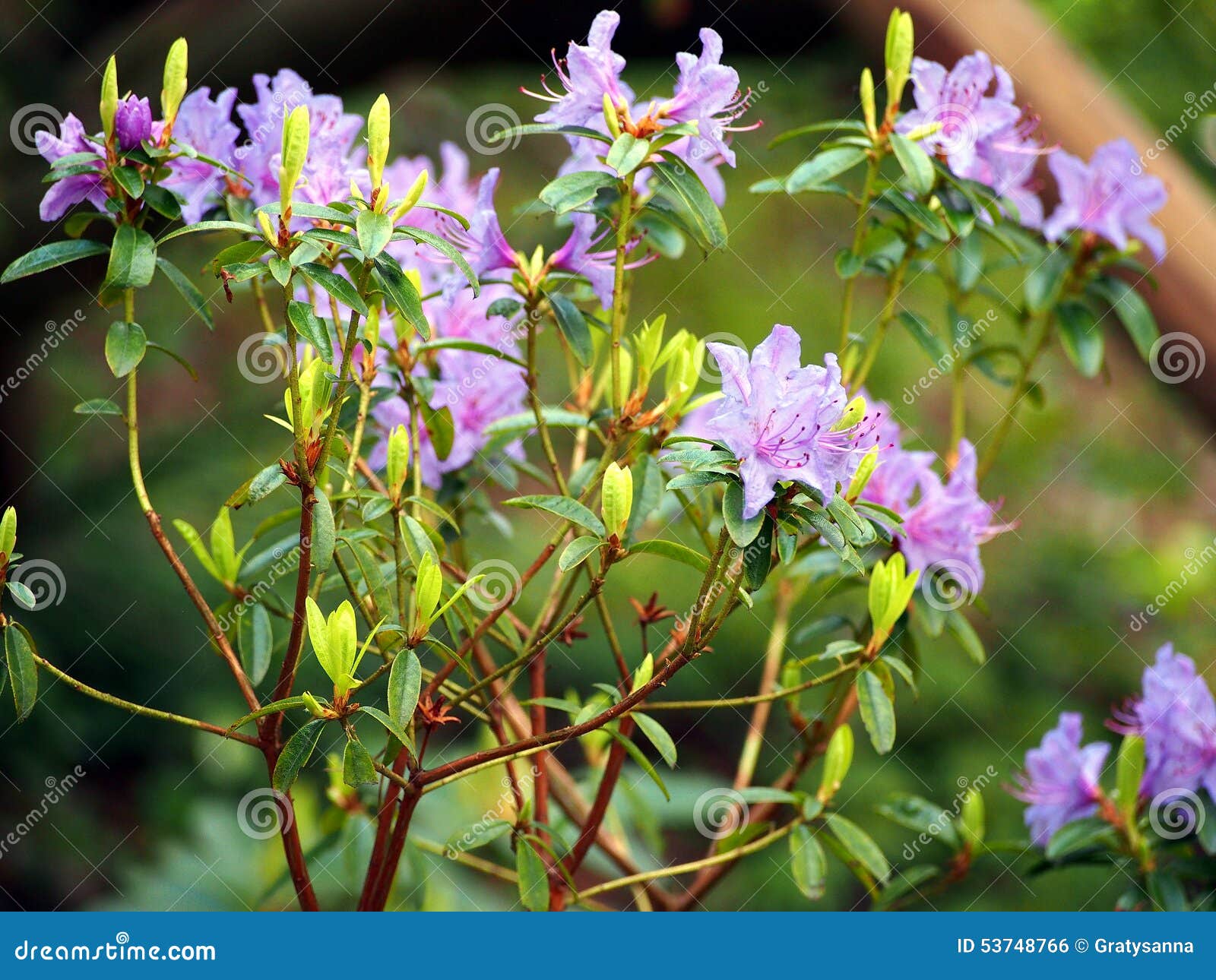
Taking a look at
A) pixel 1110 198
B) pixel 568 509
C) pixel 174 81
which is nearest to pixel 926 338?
pixel 1110 198

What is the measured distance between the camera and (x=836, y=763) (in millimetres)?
1086

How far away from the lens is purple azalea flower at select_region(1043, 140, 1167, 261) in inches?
50.6

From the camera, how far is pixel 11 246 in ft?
6.73

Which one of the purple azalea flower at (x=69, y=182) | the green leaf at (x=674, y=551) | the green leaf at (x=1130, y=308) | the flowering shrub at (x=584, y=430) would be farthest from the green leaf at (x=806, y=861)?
the purple azalea flower at (x=69, y=182)

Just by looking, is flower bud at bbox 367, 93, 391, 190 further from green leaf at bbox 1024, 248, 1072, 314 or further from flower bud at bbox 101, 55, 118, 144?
green leaf at bbox 1024, 248, 1072, 314

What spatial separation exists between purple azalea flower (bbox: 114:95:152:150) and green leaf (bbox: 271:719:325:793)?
45 cm

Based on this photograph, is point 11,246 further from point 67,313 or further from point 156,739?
point 156,739

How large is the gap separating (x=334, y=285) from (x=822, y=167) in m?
0.47

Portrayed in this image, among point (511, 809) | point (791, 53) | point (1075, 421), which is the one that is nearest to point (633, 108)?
point (511, 809)

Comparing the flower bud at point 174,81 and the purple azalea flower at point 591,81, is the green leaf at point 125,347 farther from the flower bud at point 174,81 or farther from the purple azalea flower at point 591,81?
the purple azalea flower at point 591,81

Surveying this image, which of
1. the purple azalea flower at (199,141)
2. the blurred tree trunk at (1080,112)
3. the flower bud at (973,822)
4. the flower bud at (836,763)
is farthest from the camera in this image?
the blurred tree trunk at (1080,112)

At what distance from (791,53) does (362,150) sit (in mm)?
873

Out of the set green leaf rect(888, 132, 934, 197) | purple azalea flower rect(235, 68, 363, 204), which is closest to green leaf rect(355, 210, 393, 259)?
purple azalea flower rect(235, 68, 363, 204)

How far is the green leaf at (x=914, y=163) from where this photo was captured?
1020 mm
